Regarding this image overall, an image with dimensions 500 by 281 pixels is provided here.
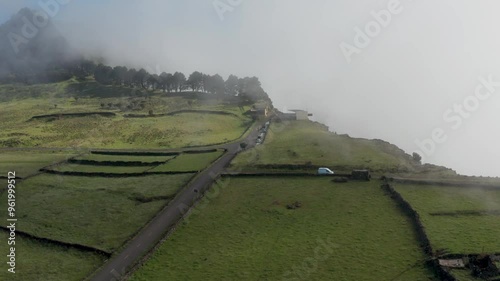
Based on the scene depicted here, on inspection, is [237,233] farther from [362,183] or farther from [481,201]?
[481,201]

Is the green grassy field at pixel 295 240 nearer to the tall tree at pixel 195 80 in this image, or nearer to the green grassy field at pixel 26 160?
the green grassy field at pixel 26 160

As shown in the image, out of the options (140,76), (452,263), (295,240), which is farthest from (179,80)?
(452,263)

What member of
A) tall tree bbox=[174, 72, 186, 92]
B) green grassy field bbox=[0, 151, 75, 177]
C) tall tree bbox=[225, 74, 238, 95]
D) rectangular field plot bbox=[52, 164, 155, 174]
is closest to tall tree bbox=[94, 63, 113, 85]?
tall tree bbox=[174, 72, 186, 92]

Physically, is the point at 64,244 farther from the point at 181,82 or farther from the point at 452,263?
the point at 181,82

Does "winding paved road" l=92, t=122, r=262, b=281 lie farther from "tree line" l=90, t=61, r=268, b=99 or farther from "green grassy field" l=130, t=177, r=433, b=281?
"tree line" l=90, t=61, r=268, b=99

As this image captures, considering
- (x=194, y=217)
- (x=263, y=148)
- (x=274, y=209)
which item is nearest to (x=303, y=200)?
(x=274, y=209)
